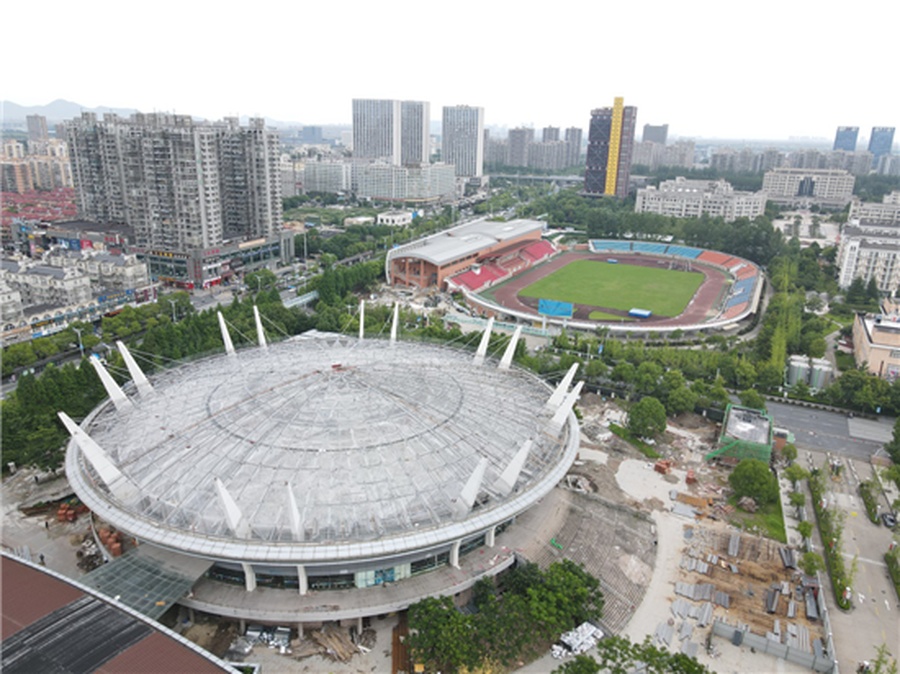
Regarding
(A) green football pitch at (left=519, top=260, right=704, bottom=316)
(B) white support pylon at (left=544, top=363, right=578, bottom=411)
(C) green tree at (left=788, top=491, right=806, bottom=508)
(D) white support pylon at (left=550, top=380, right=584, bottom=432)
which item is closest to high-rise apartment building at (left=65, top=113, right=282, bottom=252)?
(A) green football pitch at (left=519, top=260, right=704, bottom=316)

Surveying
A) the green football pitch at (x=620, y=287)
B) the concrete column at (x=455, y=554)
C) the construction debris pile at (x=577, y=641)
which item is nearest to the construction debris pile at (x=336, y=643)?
the concrete column at (x=455, y=554)

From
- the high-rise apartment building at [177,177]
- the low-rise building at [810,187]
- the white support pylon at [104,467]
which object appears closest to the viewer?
the white support pylon at [104,467]

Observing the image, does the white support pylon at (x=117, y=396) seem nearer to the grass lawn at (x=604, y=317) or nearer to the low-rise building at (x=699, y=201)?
the grass lawn at (x=604, y=317)

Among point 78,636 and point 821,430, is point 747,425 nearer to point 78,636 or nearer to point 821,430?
point 821,430

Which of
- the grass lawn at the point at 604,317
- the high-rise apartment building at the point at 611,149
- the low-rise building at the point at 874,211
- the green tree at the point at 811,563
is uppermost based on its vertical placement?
the high-rise apartment building at the point at 611,149

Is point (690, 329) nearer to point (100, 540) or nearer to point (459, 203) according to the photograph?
point (100, 540)

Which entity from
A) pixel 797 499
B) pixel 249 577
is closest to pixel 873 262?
pixel 797 499

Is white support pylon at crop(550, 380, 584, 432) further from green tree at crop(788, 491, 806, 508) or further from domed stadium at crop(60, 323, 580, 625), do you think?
green tree at crop(788, 491, 806, 508)

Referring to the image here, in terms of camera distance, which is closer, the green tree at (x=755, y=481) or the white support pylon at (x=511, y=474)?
the white support pylon at (x=511, y=474)
